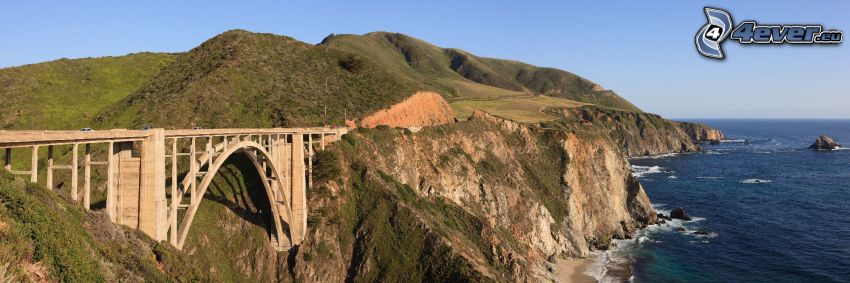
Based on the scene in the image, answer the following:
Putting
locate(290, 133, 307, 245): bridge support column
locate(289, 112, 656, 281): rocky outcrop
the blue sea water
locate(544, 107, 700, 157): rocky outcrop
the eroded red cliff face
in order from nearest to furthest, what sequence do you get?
1. locate(290, 133, 307, 245): bridge support column
2. locate(289, 112, 656, 281): rocky outcrop
3. the blue sea water
4. the eroded red cliff face
5. locate(544, 107, 700, 157): rocky outcrop

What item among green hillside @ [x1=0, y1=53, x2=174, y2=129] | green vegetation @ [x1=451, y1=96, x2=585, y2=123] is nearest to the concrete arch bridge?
green hillside @ [x1=0, y1=53, x2=174, y2=129]

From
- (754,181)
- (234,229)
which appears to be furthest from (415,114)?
(754,181)

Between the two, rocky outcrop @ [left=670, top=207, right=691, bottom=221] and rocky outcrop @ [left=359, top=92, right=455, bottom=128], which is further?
rocky outcrop @ [left=670, top=207, right=691, bottom=221]

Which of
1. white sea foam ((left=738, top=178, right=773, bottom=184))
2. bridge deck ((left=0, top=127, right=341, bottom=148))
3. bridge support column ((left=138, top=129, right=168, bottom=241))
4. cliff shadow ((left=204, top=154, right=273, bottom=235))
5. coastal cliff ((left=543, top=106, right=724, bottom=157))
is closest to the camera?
bridge deck ((left=0, top=127, right=341, bottom=148))

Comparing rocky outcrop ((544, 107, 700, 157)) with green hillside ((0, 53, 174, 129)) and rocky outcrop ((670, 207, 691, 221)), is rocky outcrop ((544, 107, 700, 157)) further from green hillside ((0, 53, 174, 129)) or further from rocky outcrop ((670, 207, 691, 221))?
green hillside ((0, 53, 174, 129))

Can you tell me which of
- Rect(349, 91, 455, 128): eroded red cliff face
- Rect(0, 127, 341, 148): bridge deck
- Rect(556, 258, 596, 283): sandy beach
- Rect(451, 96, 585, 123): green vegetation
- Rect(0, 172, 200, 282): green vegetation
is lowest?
Rect(556, 258, 596, 283): sandy beach
